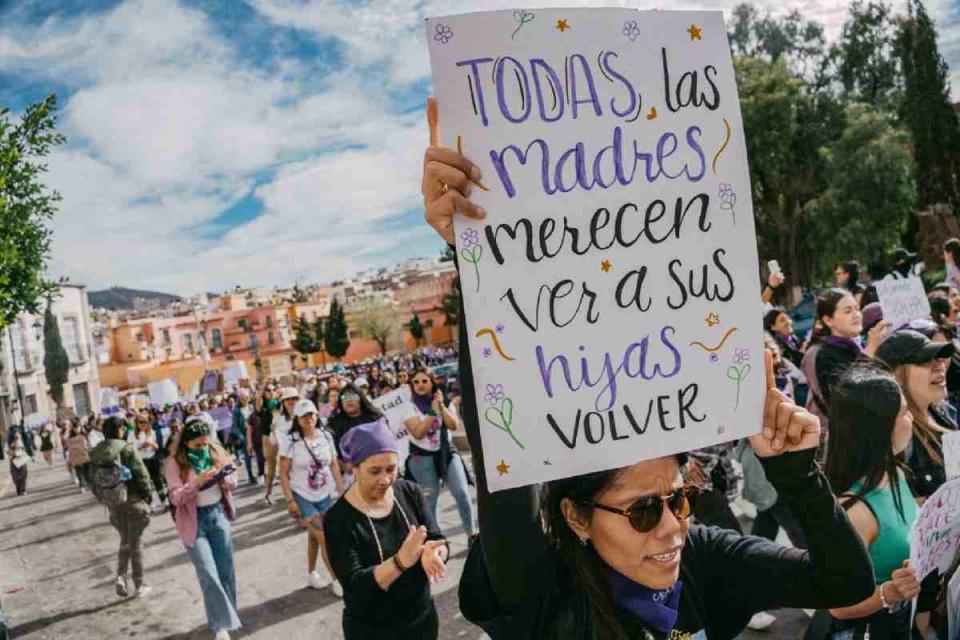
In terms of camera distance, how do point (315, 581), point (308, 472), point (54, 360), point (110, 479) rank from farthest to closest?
1. point (54, 360)
2. point (110, 479)
3. point (315, 581)
4. point (308, 472)

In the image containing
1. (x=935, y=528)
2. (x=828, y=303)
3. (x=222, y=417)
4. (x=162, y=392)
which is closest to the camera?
(x=935, y=528)

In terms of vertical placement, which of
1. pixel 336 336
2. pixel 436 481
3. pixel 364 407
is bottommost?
pixel 436 481

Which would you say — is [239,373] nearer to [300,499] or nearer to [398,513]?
[300,499]

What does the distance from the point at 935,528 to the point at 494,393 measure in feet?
5.56

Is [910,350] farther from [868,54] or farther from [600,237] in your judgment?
[868,54]

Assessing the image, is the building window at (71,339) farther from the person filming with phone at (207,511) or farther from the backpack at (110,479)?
the person filming with phone at (207,511)

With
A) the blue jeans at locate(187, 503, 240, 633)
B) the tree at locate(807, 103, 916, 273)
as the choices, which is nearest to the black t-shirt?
the blue jeans at locate(187, 503, 240, 633)

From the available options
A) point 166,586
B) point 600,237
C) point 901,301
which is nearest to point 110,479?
point 166,586

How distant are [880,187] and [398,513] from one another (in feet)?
72.3

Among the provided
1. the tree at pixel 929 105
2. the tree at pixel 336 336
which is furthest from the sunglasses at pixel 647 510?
the tree at pixel 336 336

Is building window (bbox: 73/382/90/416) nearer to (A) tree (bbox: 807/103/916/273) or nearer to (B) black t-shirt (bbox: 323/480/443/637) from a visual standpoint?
(A) tree (bbox: 807/103/916/273)

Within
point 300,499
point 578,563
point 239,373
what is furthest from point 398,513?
point 239,373

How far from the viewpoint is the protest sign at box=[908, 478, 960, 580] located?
7.00 feet

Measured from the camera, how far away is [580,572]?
157 centimetres
